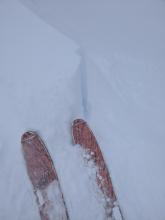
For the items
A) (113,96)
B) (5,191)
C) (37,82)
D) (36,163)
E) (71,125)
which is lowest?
(5,191)

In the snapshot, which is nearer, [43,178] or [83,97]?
[43,178]

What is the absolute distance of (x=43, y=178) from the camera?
5.36 feet

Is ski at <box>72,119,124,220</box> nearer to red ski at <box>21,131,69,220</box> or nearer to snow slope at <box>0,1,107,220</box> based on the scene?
snow slope at <box>0,1,107,220</box>

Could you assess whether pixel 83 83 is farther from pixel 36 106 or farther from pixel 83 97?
pixel 36 106

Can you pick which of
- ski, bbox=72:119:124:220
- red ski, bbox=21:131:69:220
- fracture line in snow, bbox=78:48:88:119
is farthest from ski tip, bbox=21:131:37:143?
fracture line in snow, bbox=78:48:88:119

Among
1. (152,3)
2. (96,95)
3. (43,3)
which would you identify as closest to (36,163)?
(96,95)

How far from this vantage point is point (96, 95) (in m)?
1.97

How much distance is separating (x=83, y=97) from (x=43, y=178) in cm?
74

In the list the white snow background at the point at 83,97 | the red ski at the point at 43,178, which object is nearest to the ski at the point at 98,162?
the white snow background at the point at 83,97

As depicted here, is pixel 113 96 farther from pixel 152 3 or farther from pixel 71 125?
pixel 152 3

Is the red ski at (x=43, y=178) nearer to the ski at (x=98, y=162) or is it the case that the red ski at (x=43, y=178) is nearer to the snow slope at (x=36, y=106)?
the snow slope at (x=36, y=106)

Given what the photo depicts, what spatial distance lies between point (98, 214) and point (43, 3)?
1.94 meters

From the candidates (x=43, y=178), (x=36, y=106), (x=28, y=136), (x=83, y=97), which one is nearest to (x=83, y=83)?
(x=83, y=97)

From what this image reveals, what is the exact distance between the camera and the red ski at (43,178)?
1.57 m
